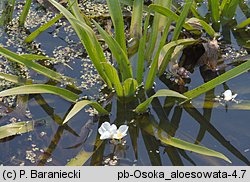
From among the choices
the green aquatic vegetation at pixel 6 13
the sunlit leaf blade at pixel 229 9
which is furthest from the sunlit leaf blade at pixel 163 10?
the green aquatic vegetation at pixel 6 13

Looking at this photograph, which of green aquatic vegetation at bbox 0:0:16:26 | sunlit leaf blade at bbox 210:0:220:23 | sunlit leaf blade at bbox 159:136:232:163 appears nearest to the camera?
sunlit leaf blade at bbox 159:136:232:163

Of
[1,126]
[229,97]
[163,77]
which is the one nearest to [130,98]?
[163,77]

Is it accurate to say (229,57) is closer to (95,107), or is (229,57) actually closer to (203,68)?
(203,68)

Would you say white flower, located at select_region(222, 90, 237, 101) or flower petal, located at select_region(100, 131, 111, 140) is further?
white flower, located at select_region(222, 90, 237, 101)

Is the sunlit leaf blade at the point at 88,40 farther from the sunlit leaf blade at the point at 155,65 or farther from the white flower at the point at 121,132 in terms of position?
the white flower at the point at 121,132

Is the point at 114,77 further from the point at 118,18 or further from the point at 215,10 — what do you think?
the point at 215,10

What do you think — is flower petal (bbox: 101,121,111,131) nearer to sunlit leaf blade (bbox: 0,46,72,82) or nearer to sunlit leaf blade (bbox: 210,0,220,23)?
sunlit leaf blade (bbox: 0,46,72,82)

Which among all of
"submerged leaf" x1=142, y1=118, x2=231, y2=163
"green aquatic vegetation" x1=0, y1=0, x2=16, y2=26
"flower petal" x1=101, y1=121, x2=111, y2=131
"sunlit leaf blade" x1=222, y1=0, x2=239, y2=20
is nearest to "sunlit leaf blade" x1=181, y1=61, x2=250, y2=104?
"submerged leaf" x1=142, y1=118, x2=231, y2=163
